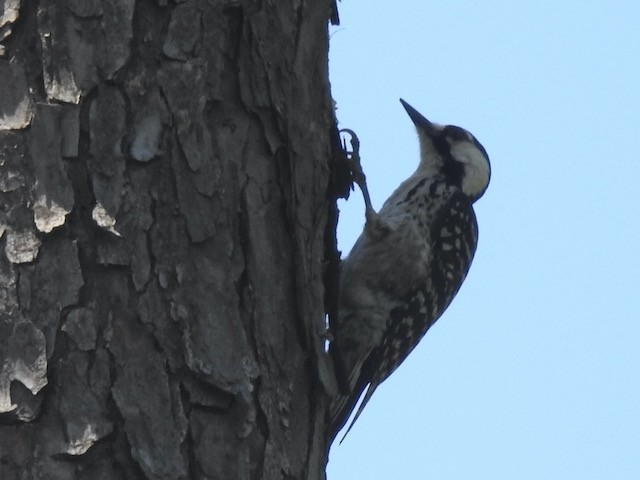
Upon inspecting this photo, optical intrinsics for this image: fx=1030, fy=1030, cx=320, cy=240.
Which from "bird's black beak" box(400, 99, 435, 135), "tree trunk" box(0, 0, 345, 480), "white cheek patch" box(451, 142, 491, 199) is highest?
"bird's black beak" box(400, 99, 435, 135)

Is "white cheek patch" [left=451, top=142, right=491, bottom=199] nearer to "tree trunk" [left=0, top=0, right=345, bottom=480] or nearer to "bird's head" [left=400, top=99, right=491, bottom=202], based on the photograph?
"bird's head" [left=400, top=99, right=491, bottom=202]

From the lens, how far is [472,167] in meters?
5.02

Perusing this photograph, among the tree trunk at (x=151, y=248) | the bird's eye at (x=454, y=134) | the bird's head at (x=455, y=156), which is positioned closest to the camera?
the tree trunk at (x=151, y=248)

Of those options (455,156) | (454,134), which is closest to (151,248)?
(455,156)

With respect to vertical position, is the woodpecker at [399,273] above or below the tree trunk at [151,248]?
above

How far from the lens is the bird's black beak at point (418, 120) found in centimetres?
A: 516

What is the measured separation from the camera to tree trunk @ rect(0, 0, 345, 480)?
199cm

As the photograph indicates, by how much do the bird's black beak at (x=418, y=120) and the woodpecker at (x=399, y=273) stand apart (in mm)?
352

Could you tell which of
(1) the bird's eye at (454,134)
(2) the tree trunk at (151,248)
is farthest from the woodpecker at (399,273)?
(2) the tree trunk at (151,248)

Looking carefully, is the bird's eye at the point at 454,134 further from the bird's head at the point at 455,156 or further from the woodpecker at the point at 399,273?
the woodpecker at the point at 399,273

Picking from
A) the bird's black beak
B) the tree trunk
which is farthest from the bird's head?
the tree trunk

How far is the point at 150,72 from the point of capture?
2203mm

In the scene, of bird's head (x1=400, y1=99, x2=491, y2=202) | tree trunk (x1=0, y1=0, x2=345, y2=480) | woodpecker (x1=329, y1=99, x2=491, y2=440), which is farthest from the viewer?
bird's head (x1=400, y1=99, x2=491, y2=202)

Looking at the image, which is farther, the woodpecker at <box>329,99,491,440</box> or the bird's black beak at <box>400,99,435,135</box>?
the bird's black beak at <box>400,99,435,135</box>
